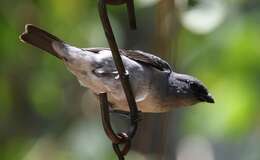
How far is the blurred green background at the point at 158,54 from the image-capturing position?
2432 mm

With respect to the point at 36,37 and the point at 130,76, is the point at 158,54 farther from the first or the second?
the point at 36,37

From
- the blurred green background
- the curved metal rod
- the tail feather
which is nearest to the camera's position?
the curved metal rod

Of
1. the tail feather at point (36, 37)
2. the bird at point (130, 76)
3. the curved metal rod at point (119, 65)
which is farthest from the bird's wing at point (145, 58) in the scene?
the curved metal rod at point (119, 65)

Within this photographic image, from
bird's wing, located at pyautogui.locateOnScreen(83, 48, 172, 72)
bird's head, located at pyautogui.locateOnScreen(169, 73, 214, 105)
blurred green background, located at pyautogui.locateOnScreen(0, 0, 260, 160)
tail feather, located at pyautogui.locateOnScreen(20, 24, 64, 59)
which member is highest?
tail feather, located at pyautogui.locateOnScreen(20, 24, 64, 59)

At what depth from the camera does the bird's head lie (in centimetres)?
184

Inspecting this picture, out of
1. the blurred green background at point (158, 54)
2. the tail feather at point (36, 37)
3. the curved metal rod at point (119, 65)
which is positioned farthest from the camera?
the blurred green background at point (158, 54)

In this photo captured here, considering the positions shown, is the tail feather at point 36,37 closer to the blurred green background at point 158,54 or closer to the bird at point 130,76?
the bird at point 130,76

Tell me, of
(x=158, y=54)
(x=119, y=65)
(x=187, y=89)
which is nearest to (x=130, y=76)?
(x=187, y=89)

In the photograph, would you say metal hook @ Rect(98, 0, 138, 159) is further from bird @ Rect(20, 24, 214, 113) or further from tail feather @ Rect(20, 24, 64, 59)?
tail feather @ Rect(20, 24, 64, 59)

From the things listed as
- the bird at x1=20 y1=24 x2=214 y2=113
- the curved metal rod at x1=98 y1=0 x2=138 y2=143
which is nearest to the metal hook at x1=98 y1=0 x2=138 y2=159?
the curved metal rod at x1=98 y1=0 x2=138 y2=143

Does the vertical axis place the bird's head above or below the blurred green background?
above

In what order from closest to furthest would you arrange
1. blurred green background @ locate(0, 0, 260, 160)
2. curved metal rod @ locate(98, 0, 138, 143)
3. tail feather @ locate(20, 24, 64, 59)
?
curved metal rod @ locate(98, 0, 138, 143)
tail feather @ locate(20, 24, 64, 59)
blurred green background @ locate(0, 0, 260, 160)

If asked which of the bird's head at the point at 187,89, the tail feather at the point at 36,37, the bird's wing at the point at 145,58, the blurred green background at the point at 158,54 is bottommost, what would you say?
the blurred green background at the point at 158,54

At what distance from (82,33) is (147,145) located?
734mm
